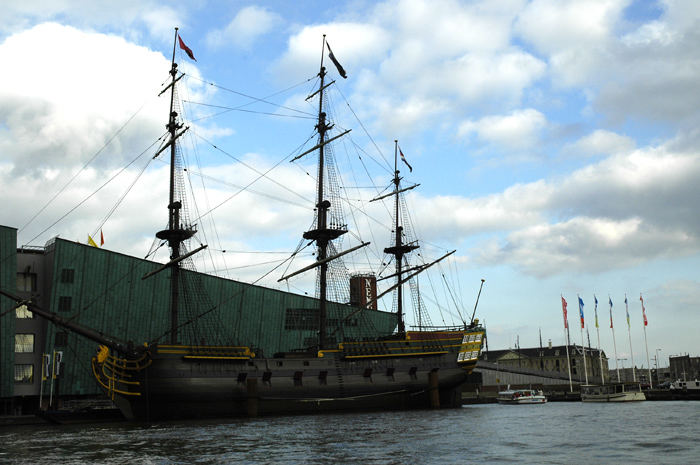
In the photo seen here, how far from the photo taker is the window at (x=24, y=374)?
204 feet

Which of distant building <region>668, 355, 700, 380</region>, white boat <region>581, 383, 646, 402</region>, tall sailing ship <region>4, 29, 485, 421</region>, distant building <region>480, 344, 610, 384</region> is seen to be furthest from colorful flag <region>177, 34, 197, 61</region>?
distant building <region>668, 355, 700, 380</region>

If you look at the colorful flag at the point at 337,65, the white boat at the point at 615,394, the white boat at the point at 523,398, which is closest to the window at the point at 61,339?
the colorful flag at the point at 337,65

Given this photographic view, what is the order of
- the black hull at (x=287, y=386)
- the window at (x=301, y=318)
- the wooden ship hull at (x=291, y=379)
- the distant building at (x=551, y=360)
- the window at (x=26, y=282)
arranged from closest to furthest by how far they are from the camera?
the black hull at (x=287, y=386), the wooden ship hull at (x=291, y=379), the window at (x=26, y=282), the window at (x=301, y=318), the distant building at (x=551, y=360)

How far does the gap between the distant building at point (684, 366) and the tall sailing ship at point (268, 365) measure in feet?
439

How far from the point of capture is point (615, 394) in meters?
80.2

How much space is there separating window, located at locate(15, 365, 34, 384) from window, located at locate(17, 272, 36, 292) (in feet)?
23.7

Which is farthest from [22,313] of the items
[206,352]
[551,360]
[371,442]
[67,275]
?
[551,360]

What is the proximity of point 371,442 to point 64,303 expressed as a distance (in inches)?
1662

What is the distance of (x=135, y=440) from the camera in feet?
118

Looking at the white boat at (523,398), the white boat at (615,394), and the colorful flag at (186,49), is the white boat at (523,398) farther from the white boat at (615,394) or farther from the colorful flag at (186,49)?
the colorful flag at (186,49)

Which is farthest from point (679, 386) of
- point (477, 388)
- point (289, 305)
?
point (289, 305)

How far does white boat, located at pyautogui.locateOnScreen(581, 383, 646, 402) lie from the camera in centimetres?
7981

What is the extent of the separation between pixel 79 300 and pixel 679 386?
→ 252ft

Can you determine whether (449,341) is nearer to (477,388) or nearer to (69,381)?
(69,381)
